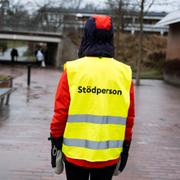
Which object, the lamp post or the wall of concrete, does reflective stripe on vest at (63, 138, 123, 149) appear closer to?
the wall of concrete

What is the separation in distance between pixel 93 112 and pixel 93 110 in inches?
0.5

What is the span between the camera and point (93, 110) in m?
3.27

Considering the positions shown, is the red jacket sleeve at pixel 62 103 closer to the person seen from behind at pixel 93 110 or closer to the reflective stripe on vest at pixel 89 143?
the person seen from behind at pixel 93 110

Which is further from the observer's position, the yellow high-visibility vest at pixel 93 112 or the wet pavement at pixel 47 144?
the wet pavement at pixel 47 144

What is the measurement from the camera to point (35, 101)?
47.8 feet

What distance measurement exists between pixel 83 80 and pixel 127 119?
0.45m

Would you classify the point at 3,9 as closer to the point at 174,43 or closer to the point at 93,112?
the point at 174,43

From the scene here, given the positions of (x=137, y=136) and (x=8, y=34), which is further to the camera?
(x=8, y=34)

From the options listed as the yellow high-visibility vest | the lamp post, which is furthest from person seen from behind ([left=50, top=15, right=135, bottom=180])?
the lamp post

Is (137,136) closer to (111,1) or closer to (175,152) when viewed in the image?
(175,152)

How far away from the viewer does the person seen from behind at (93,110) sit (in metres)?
3.28

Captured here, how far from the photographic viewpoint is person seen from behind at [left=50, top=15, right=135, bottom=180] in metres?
3.28

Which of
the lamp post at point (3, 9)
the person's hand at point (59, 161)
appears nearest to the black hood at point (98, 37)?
the person's hand at point (59, 161)

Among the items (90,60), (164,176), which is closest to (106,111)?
(90,60)
